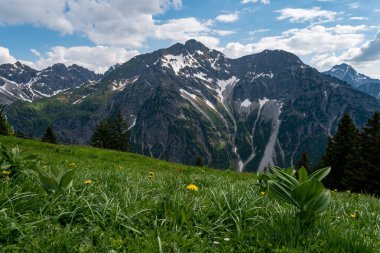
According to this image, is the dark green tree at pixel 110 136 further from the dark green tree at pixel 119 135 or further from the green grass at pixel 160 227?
the green grass at pixel 160 227

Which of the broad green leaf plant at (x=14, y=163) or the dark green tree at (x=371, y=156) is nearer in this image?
the broad green leaf plant at (x=14, y=163)

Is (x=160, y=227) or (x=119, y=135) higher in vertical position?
(x=160, y=227)

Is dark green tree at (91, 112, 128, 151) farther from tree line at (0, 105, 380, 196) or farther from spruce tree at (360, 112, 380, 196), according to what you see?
spruce tree at (360, 112, 380, 196)

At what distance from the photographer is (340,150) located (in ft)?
197

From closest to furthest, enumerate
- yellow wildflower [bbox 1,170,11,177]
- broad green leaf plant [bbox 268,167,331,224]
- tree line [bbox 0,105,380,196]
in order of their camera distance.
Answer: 1. broad green leaf plant [bbox 268,167,331,224]
2. yellow wildflower [bbox 1,170,11,177]
3. tree line [bbox 0,105,380,196]

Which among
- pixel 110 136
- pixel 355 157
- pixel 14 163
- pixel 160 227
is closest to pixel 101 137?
pixel 110 136

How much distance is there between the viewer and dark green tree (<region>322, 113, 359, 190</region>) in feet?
193

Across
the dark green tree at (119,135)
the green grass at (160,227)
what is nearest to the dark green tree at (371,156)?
the green grass at (160,227)

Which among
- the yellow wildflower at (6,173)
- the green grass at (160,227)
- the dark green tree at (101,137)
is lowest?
the dark green tree at (101,137)

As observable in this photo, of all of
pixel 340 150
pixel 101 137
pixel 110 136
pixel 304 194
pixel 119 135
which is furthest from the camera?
pixel 119 135

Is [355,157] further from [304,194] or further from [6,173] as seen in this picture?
[6,173]

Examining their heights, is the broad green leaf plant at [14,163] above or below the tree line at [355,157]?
above

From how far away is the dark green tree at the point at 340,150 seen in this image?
5881 centimetres

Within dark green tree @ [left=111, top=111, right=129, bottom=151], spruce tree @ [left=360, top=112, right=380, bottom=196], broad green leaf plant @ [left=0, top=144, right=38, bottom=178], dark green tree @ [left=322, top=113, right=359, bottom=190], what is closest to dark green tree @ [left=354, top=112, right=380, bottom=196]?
spruce tree @ [left=360, top=112, right=380, bottom=196]
